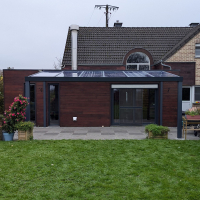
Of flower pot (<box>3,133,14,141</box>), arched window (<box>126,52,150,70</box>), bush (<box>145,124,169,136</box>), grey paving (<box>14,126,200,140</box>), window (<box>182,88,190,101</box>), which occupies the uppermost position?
arched window (<box>126,52,150,70</box>)

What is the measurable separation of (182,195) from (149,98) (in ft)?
31.4

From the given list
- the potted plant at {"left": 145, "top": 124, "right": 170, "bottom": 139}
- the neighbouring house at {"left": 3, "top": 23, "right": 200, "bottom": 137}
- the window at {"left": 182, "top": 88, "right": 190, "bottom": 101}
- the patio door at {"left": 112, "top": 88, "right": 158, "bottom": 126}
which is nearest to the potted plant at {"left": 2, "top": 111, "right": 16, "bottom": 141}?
the neighbouring house at {"left": 3, "top": 23, "right": 200, "bottom": 137}

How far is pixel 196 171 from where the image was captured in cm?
641

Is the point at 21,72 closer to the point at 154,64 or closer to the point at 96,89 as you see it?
the point at 96,89

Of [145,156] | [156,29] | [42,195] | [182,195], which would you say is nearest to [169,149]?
[145,156]

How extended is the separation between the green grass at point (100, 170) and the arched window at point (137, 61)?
8.87 meters

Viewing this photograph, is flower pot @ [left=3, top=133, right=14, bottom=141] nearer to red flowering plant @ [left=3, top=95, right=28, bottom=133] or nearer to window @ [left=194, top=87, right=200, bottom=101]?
red flowering plant @ [left=3, top=95, right=28, bottom=133]

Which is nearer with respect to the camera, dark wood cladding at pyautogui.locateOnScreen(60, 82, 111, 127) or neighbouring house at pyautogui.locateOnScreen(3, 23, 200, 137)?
neighbouring house at pyautogui.locateOnScreen(3, 23, 200, 137)

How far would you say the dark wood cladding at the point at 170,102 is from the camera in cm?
1391

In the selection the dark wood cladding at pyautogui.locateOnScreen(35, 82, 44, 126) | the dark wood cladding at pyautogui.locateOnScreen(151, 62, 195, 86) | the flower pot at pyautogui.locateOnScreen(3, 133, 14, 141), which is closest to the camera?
the flower pot at pyautogui.locateOnScreen(3, 133, 14, 141)

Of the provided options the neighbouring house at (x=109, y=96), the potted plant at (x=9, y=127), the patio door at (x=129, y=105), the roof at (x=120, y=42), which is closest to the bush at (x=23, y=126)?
the potted plant at (x=9, y=127)

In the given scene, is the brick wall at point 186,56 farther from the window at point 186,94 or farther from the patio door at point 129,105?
the patio door at point 129,105

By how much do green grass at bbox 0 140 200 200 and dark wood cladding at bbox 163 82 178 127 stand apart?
14.5 feet

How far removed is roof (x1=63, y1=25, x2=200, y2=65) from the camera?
1803 cm
